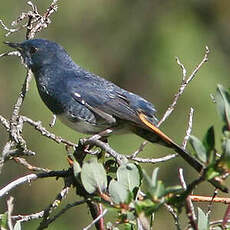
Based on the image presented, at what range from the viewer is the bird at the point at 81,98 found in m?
4.01

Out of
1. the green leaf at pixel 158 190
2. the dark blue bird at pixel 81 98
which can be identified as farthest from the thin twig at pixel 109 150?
the dark blue bird at pixel 81 98

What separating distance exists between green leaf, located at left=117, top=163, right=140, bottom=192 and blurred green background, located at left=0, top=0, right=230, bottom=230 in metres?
4.60

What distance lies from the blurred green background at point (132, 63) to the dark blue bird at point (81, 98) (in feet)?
8.61

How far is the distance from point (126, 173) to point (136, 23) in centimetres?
767

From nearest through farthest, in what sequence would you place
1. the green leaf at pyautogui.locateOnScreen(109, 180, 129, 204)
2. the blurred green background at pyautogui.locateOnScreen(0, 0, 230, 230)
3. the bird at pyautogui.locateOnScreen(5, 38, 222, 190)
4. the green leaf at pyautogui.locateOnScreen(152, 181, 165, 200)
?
1. the green leaf at pyautogui.locateOnScreen(152, 181, 165, 200)
2. the green leaf at pyautogui.locateOnScreen(109, 180, 129, 204)
3. the bird at pyautogui.locateOnScreen(5, 38, 222, 190)
4. the blurred green background at pyautogui.locateOnScreen(0, 0, 230, 230)

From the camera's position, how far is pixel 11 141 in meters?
2.84

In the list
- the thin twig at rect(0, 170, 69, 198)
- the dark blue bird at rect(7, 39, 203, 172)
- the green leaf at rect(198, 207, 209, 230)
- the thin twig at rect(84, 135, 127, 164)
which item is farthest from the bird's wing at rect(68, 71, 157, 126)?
the green leaf at rect(198, 207, 209, 230)

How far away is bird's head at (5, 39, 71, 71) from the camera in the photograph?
4.21 meters

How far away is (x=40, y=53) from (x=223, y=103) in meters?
2.41

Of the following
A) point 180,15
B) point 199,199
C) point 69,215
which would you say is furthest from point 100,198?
point 180,15

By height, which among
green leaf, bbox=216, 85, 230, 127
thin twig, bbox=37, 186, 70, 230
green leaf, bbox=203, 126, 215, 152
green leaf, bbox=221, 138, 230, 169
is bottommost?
thin twig, bbox=37, 186, 70, 230

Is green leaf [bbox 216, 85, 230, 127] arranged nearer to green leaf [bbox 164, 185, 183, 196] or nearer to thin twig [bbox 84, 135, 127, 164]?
green leaf [bbox 164, 185, 183, 196]

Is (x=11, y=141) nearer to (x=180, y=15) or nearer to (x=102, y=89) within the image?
(x=102, y=89)

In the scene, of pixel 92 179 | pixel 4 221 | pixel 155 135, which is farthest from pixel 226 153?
pixel 155 135
